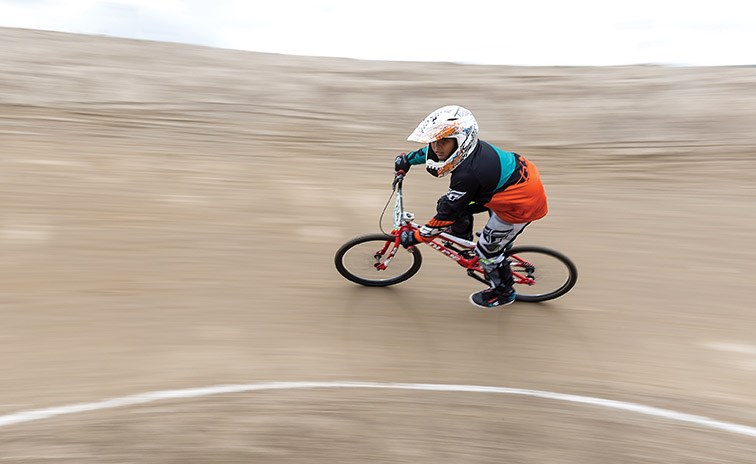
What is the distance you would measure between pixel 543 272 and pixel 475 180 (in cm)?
153

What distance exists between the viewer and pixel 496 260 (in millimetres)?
4766

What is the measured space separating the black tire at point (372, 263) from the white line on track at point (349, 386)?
127 cm

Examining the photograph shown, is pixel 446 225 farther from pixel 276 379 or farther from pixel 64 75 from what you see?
pixel 64 75

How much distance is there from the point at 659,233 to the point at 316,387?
441cm

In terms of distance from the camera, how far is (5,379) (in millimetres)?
4125

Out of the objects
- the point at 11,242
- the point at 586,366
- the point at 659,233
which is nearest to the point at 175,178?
the point at 11,242

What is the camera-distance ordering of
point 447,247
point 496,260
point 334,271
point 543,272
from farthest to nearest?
point 334,271
point 543,272
point 447,247
point 496,260

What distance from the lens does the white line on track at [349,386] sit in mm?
3885

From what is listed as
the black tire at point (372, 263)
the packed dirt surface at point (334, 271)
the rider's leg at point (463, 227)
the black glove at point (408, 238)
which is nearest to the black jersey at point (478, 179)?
the black glove at point (408, 238)

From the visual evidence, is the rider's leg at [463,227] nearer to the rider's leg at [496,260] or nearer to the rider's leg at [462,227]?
the rider's leg at [462,227]

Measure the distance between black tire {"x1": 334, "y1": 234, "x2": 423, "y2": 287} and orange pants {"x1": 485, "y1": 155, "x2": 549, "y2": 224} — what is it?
1.07 m

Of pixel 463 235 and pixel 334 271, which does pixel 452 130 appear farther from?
pixel 334 271

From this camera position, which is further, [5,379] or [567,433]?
[5,379]

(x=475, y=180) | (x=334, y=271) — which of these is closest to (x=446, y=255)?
(x=475, y=180)
